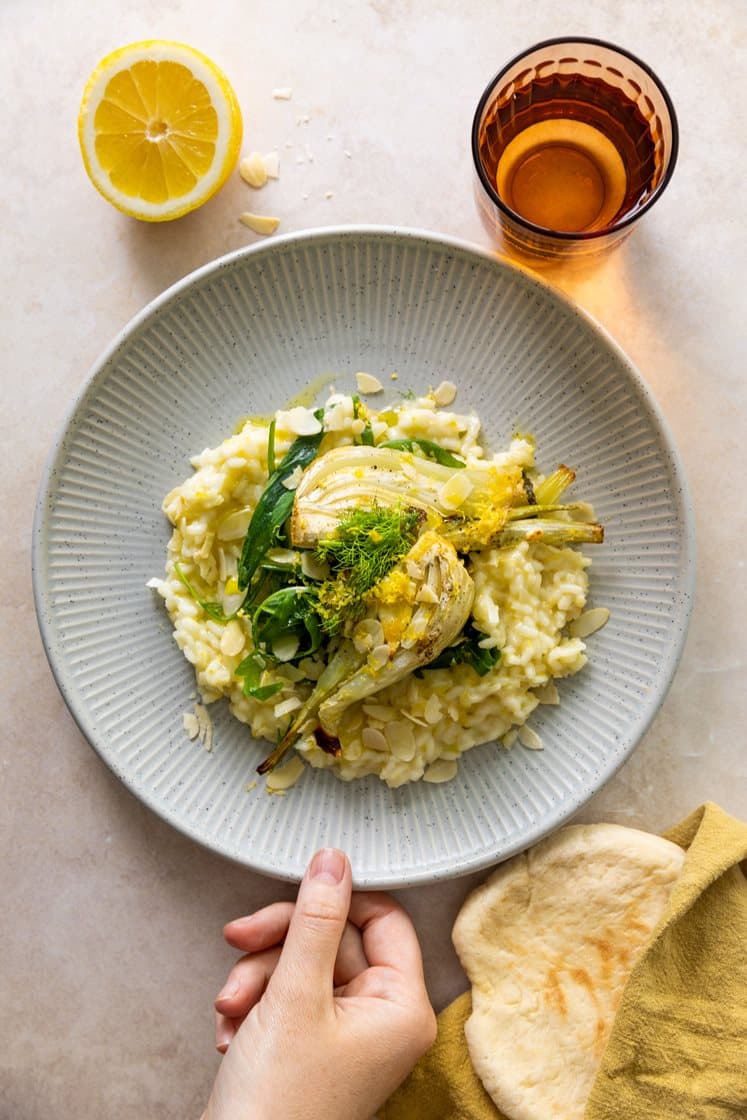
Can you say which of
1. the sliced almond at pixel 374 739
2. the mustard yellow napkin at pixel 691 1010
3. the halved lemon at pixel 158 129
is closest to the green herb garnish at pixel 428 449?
the sliced almond at pixel 374 739

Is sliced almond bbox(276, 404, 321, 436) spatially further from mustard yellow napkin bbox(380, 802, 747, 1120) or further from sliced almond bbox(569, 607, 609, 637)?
mustard yellow napkin bbox(380, 802, 747, 1120)

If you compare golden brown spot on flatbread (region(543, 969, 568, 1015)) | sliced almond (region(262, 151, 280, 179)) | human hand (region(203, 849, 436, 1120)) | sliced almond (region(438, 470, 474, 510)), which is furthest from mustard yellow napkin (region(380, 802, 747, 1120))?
sliced almond (region(262, 151, 280, 179))

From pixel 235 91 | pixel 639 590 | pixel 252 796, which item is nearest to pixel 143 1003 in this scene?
pixel 252 796

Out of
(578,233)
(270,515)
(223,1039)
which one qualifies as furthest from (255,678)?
(578,233)

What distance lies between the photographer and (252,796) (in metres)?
3.39

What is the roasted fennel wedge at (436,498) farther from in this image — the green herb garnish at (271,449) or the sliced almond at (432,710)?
the sliced almond at (432,710)

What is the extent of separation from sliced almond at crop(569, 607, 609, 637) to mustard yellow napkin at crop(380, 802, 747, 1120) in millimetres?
841

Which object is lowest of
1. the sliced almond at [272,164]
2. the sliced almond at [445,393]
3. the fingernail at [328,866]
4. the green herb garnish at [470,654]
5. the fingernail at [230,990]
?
the fingernail at [230,990]

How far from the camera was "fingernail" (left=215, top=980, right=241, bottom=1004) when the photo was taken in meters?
3.44

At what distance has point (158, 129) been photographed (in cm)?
335

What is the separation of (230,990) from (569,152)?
132 inches

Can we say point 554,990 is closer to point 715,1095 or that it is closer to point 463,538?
point 715,1095

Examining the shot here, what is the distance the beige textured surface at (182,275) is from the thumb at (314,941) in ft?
1.72

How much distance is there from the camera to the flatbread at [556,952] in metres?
A: 3.37
